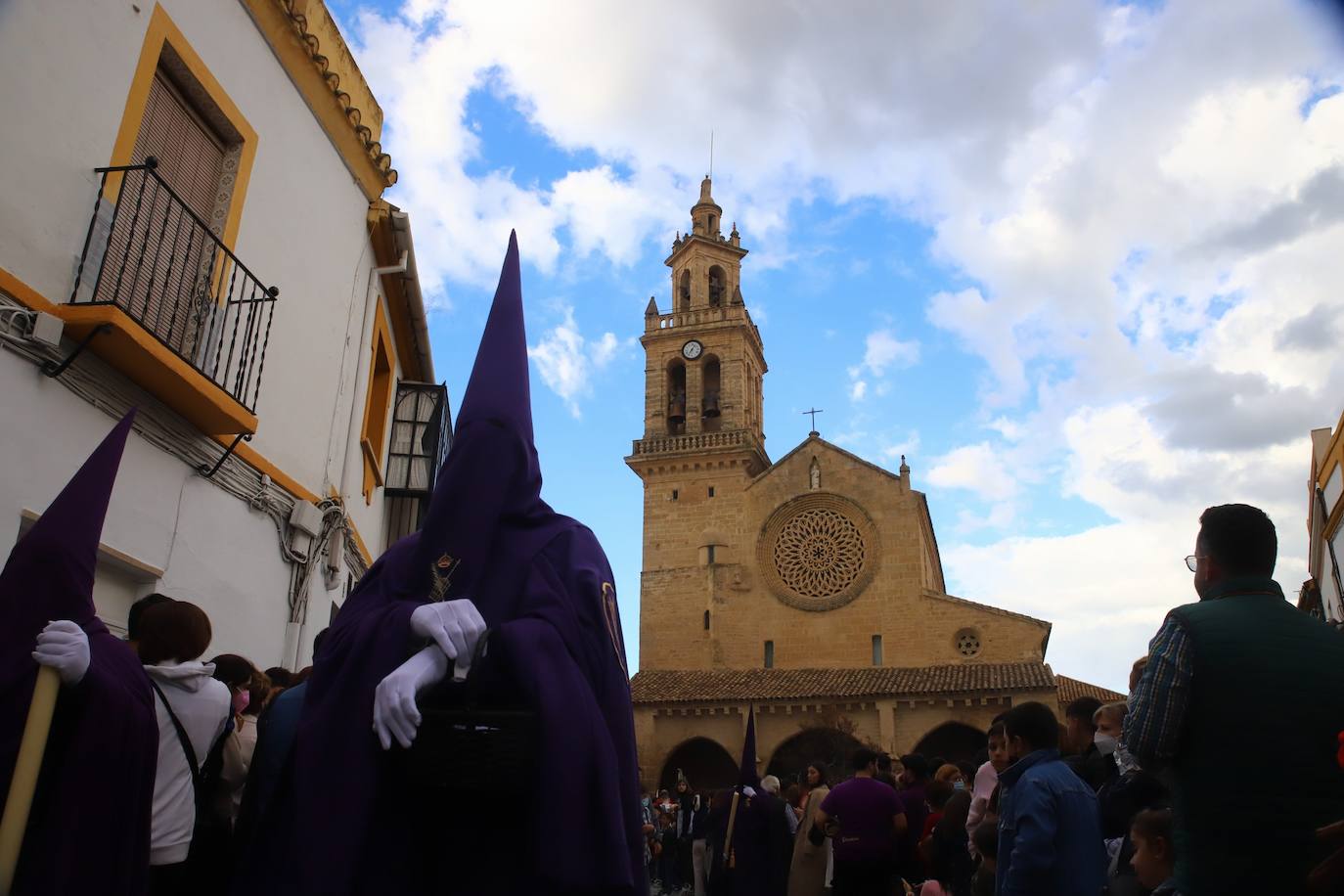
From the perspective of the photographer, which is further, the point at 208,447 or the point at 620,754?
the point at 208,447

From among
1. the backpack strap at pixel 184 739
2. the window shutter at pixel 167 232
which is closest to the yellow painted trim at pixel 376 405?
the window shutter at pixel 167 232

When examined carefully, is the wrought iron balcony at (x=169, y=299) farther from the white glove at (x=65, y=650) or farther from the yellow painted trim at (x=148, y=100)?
the white glove at (x=65, y=650)

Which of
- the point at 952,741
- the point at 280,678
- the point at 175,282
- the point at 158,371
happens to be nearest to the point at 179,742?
the point at 280,678

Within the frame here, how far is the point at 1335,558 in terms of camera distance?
13945 millimetres

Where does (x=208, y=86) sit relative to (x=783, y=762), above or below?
above

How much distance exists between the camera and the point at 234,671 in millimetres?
4090

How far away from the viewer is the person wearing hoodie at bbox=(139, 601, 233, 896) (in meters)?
3.18

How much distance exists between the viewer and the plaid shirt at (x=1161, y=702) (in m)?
2.67

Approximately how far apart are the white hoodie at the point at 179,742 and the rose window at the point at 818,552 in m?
28.5

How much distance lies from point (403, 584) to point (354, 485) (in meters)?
7.34

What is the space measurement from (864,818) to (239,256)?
19.0ft

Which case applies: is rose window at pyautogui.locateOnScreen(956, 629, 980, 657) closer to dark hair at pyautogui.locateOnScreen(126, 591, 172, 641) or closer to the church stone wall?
the church stone wall

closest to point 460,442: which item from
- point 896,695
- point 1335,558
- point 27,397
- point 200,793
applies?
point 200,793

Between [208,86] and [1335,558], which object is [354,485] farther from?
[1335,558]
